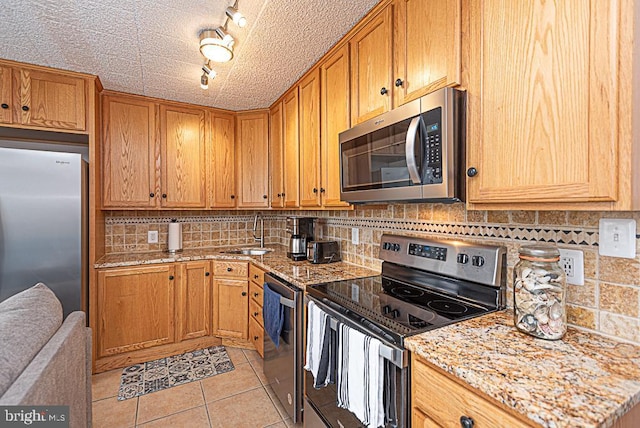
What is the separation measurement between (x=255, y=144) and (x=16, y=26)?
1.89 m

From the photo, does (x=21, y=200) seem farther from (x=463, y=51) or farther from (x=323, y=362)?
(x=463, y=51)

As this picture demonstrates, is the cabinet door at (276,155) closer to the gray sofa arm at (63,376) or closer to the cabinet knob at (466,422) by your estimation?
the gray sofa arm at (63,376)

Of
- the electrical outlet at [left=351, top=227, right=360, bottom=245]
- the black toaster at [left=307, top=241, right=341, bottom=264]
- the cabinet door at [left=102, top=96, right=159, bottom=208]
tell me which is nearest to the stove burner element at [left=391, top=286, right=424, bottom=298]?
the electrical outlet at [left=351, top=227, right=360, bottom=245]

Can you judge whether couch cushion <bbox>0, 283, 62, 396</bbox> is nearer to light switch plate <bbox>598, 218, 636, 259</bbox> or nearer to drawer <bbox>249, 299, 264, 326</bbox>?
drawer <bbox>249, 299, 264, 326</bbox>

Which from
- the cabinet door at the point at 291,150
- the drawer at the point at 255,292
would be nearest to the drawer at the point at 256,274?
the drawer at the point at 255,292

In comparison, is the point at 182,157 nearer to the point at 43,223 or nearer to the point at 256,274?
the point at 43,223

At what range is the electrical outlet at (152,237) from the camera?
10.4 feet

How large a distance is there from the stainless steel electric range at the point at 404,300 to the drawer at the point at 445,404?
51 mm

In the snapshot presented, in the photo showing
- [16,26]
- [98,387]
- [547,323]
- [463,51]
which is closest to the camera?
[547,323]

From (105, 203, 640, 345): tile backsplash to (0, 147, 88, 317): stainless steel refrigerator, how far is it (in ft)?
2.69

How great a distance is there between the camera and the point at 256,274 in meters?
2.65

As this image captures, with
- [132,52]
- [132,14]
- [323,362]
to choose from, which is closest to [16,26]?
[132,52]

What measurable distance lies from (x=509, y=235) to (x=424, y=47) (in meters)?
0.90

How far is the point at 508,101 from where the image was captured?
1.01 meters
